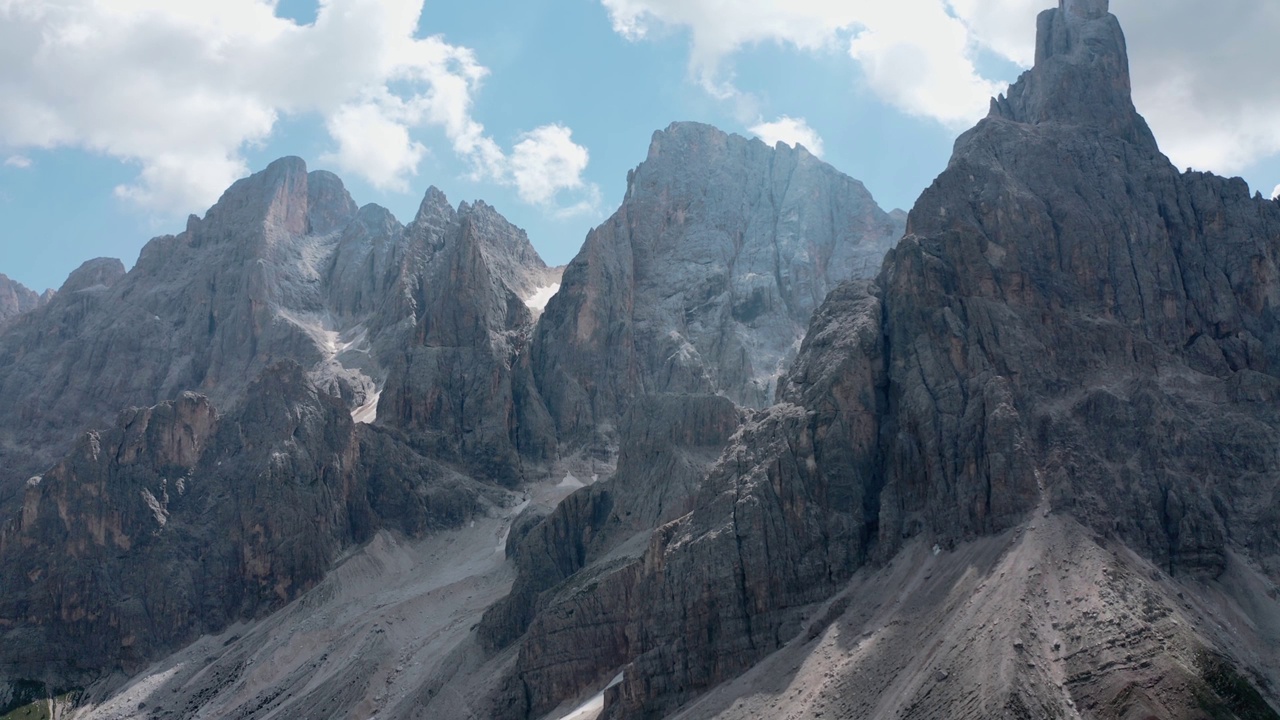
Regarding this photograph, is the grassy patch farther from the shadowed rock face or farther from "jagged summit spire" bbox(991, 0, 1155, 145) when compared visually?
"jagged summit spire" bbox(991, 0, 1155, 145)

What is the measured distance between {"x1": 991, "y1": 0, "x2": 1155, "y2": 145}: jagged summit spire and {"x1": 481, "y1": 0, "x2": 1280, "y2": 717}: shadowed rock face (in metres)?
5.76

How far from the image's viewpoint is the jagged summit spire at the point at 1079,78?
147 metres

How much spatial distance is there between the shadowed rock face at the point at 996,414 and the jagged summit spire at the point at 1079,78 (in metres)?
5.76

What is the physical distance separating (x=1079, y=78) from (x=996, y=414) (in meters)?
57.4

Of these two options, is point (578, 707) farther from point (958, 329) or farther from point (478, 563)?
point (478, 563)

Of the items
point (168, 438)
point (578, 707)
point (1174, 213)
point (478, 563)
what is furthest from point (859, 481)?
point (168, 438)

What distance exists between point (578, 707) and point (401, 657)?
35.8m

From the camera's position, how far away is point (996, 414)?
4338 inches

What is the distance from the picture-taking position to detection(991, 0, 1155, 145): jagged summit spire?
14720 centimetres

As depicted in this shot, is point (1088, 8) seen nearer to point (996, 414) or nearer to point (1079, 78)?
point (1079, 78)

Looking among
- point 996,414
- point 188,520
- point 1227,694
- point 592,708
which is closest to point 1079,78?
point 996,414

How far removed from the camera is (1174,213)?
441 feet

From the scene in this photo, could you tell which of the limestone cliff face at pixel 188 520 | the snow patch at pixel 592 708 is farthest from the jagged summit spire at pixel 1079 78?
the limestone cliff face at pixel 188 520

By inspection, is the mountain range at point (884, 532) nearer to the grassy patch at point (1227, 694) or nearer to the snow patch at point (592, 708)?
the grassy patch at point (1227, 694)
